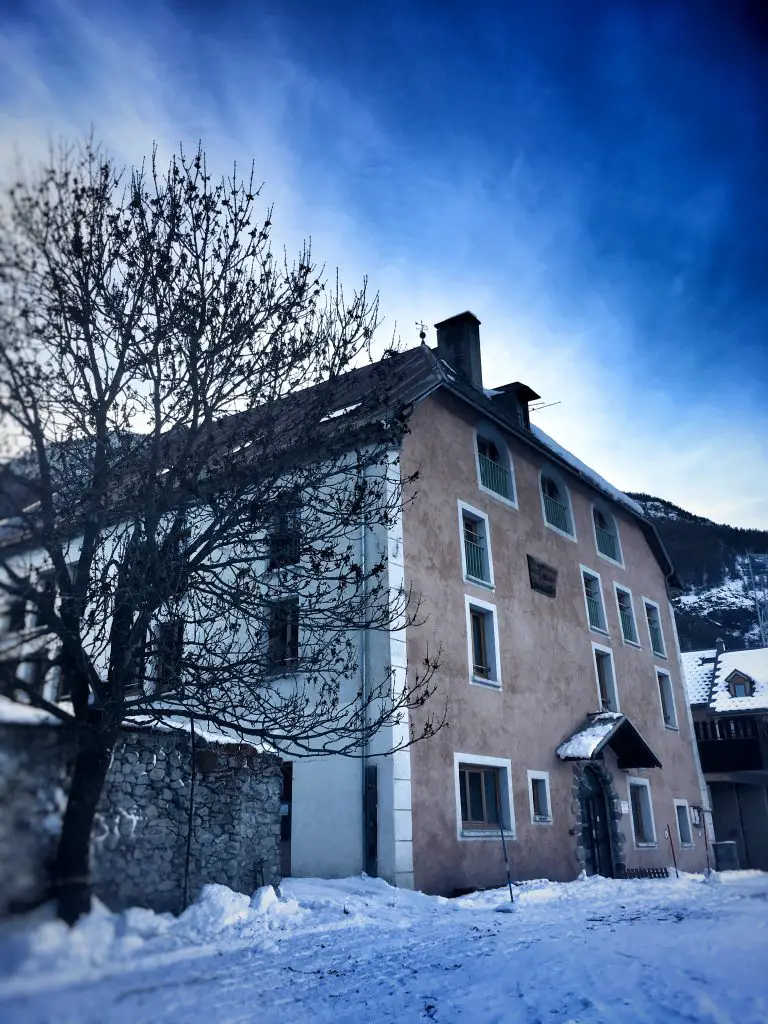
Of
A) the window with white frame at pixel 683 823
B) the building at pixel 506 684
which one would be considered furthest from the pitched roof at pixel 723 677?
the building at pixel 506 684

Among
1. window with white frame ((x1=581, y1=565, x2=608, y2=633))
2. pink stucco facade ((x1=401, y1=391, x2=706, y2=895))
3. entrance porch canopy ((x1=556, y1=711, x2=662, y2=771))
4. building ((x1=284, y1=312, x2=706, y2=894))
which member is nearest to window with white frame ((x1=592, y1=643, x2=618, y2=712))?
building ((x1=284, y1=312, x2=706, y2=894))

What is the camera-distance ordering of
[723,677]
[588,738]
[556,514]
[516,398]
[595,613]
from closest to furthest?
[588,738]
[556,514]
[516,398]
[595,613]
[723,677]

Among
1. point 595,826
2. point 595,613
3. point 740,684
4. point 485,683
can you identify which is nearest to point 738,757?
point 740,684

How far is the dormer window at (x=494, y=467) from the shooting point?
686 inches

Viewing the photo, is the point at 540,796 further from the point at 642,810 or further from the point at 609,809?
the point at 642,810

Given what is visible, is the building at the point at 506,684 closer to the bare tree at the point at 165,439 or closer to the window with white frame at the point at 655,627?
the window with white frame at the point at 655,627

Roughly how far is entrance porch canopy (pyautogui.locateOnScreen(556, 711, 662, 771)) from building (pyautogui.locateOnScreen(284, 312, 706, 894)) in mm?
49

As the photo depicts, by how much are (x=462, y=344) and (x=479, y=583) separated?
6.90m

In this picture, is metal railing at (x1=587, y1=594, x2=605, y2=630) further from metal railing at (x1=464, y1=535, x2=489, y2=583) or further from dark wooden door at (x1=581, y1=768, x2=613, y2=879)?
metal railing at (x1=464, y1=535, x2=489, y2=583)

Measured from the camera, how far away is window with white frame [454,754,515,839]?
13.8 m

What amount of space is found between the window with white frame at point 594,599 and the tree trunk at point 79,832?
55.1ft

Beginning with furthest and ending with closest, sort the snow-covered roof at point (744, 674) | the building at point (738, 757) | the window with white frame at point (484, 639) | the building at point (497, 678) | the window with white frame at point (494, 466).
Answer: the snow-covered roof at point (744, 674) → the building at point (738, 757) → the window with white frame at point (494, 466) → the window with white frame at point (484, 639) → the building at point (497, 678)

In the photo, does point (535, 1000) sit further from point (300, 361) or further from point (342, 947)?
point (300, 361)

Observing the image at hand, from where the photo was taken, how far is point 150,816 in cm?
751
